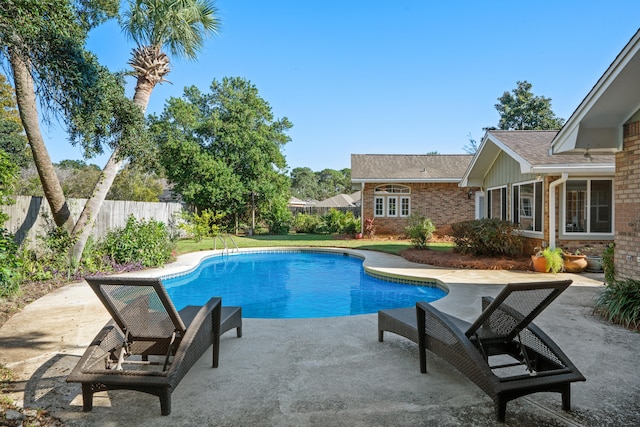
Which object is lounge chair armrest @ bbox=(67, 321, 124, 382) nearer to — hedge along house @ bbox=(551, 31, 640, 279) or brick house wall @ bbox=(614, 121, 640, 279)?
hedge along house @ bbox=(551, 31, 640, 279)

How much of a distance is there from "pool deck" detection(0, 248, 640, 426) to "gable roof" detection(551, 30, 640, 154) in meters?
3.31

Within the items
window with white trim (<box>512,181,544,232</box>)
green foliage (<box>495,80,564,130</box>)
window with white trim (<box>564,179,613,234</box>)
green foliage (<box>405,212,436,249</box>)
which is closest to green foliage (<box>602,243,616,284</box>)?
window with white trim (<box>564,179,613,234</box>)

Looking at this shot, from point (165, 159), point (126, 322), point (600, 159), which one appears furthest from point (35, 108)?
point (165, 159)

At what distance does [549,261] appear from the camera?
1038cm

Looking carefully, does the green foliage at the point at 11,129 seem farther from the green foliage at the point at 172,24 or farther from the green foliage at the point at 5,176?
the green foliage at the point at 5,176

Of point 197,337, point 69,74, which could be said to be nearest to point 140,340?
point 197,337

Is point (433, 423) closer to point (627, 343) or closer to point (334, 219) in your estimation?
point (627, 343)

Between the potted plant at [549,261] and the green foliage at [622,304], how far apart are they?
4.14 m

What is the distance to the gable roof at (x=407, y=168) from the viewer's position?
67.9ft

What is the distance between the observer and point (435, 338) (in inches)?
149

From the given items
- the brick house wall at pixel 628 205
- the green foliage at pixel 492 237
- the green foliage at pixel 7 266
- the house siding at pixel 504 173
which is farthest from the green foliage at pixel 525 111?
the green foliage at pixel 7 266

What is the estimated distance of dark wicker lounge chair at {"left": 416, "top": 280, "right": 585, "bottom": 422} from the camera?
303cm

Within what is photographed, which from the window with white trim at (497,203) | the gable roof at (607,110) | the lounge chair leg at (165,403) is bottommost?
the lounge chair leg at (165,403)

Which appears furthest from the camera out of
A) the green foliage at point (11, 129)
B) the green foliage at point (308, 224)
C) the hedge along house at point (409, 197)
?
the green foliage at point (308, 224)
